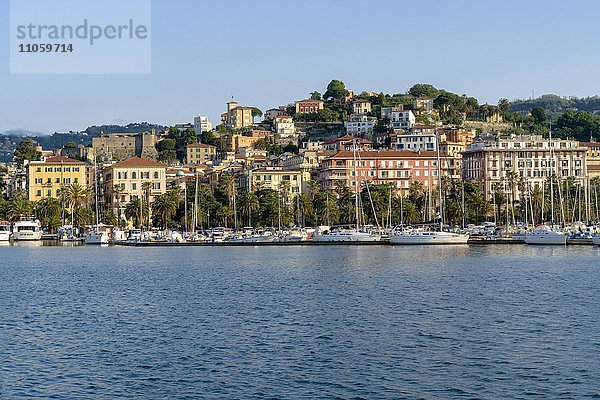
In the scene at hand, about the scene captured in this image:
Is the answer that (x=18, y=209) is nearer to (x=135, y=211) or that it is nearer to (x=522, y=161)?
(x=135, y=211)

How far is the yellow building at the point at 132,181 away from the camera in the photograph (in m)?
136

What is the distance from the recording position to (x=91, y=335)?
109ft

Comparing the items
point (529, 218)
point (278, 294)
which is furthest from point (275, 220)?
point (278, 294)

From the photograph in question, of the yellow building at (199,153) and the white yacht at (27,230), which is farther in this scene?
the yellow building at (199,153)

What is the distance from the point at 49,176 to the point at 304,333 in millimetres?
114001

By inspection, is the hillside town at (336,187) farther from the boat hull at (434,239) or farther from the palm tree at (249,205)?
the boat hull at (434,239)

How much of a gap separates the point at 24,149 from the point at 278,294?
13882 cm

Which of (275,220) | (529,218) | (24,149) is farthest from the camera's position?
(24,149)

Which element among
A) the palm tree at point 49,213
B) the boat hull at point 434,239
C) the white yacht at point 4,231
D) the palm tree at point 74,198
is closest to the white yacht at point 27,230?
the white yacht at point 4,231

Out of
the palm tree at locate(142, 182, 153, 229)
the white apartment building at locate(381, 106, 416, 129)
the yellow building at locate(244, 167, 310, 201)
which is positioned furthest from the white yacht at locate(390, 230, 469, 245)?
the white apartment building at locate(381, 106, 416, 129)

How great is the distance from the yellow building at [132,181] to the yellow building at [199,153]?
5096 cm

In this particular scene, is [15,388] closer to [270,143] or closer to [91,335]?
[91,335]

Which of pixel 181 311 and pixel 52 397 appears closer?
pixel 52 397

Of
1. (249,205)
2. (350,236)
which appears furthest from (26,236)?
(350,236)
